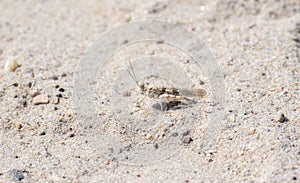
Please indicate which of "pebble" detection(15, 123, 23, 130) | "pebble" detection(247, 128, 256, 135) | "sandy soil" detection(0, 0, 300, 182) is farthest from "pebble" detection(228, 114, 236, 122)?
"pebble" detection(15, 123, 23, 130)

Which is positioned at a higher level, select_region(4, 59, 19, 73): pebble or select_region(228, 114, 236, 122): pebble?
select_region(4, 59, 19, 73): pebble

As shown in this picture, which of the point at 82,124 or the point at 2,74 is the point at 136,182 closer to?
the point at 82,124

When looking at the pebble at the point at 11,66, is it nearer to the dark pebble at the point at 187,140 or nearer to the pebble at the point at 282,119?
the dark pebble at the point at 187,140

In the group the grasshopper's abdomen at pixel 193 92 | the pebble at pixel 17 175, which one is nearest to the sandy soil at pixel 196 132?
the pebble at pixel 17 175

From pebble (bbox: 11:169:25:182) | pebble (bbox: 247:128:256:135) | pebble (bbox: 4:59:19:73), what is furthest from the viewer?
pebble (bbox: 4:59:19:73)

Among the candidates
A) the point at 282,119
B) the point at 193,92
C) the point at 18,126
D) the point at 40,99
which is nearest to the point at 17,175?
the point at 18,126

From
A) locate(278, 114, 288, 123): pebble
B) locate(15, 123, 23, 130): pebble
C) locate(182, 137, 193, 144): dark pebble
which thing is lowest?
locate(182, 137, 193, 144): dark pebble

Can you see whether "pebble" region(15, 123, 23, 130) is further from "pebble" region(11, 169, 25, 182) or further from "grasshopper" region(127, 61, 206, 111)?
"grasshopper" region(127, 61, 206, 111)
